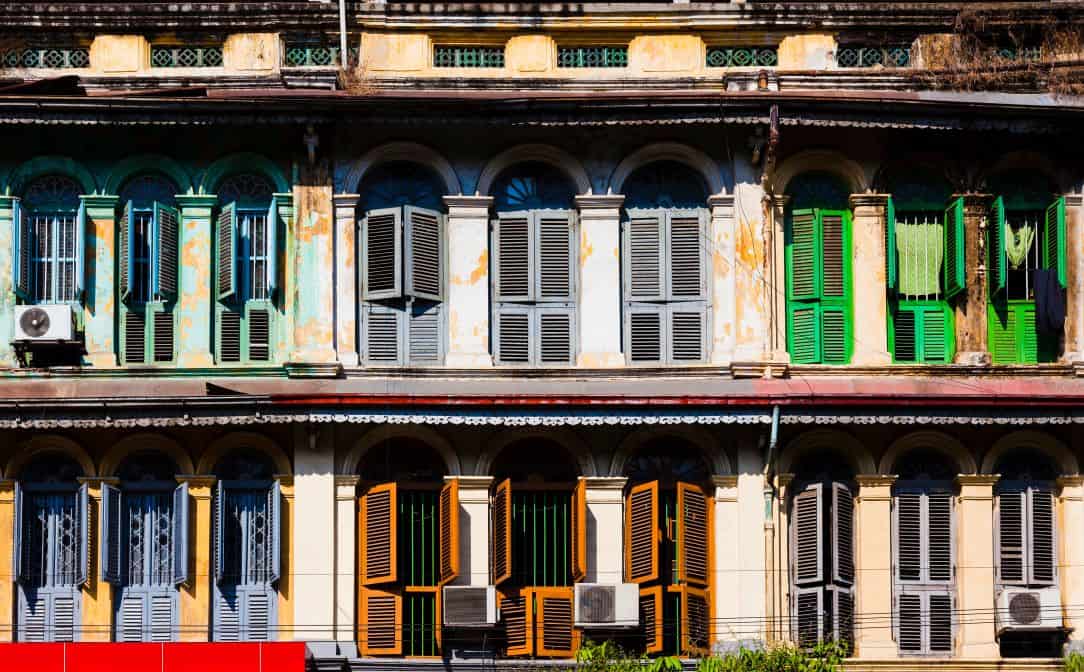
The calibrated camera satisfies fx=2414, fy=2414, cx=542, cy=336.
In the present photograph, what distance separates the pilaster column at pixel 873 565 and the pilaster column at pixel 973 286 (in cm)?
175

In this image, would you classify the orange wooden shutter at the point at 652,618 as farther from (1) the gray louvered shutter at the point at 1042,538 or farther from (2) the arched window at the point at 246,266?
(2) the arched window at the point at 246,266

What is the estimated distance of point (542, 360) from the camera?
25.5m

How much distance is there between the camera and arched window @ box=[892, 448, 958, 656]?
2511 cm

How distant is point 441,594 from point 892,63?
7.59 meters

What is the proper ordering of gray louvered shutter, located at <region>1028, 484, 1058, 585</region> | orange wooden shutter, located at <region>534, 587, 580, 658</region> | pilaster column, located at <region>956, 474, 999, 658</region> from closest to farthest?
orange wooden shutter, located at <region>534, 587, 580, 658</region>, pilaster column, located at <region>956, 474, 999, 658</region>, gray louvered shutter, located at <region>1028, 484, 1058, 585</region>

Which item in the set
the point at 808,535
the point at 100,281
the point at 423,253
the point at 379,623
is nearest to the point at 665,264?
the point at 423,253

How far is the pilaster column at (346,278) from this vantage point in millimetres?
25328

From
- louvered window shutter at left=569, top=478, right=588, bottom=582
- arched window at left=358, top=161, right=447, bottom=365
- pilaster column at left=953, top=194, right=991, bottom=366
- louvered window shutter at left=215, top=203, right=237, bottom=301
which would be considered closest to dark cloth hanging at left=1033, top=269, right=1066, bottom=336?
pilaster column at left=953, top=194, right=991, bottom=366

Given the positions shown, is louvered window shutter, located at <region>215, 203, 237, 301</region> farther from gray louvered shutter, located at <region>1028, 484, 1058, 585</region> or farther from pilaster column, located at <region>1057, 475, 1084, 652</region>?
pilaster column, located at <region>1057, 475, 1084, 652</region>

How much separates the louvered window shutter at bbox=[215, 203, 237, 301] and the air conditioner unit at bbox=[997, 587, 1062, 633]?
867cm

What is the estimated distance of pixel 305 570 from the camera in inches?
974

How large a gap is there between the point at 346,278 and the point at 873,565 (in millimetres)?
6283

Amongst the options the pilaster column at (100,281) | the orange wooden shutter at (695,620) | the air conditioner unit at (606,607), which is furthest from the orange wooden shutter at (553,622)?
the pilaster column at (100,281)

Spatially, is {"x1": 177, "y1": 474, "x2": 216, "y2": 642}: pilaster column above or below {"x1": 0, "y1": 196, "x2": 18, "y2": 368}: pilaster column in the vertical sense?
below
